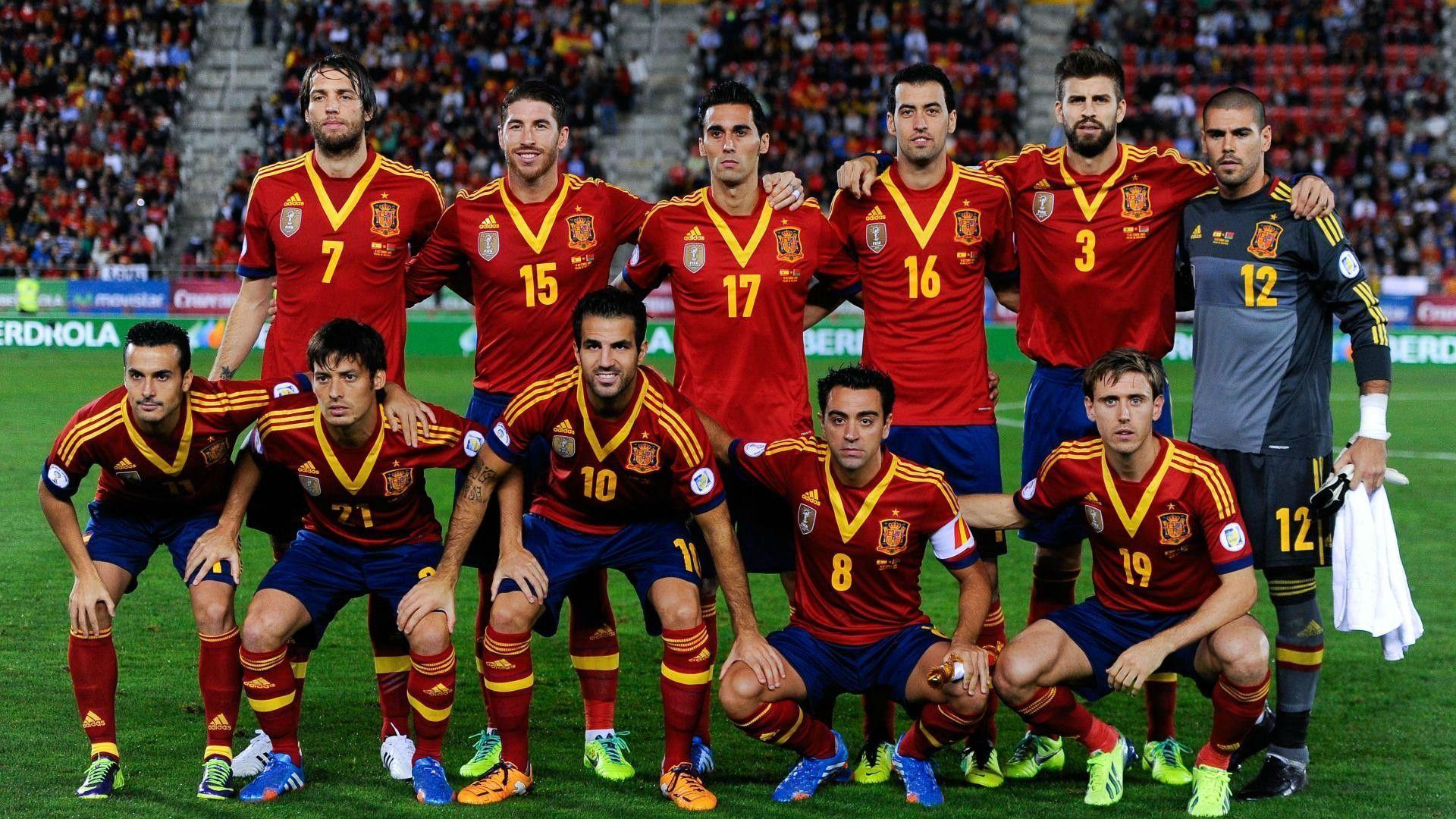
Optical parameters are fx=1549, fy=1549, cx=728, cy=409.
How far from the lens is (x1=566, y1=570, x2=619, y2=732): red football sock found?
19.1ft

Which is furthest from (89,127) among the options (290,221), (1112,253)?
(1112,253)

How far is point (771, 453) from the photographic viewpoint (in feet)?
18.2

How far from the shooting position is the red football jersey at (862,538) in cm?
537

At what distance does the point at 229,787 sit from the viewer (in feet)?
17.1

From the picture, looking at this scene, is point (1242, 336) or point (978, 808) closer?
point (978, 808)

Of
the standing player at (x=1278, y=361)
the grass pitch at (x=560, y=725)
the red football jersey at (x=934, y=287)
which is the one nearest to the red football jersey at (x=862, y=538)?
the red football jersey at (x=934, y=287)

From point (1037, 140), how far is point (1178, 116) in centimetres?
249

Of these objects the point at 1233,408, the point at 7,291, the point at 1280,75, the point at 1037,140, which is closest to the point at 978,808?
the point at 1233,408

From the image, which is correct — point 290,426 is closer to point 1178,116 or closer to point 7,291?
point 7,291

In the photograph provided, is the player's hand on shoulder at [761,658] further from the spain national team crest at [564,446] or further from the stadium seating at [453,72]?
the stadium seating at [453,72]

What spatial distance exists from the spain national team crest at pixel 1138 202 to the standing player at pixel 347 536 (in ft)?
8.34

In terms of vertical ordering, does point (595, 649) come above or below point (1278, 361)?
below

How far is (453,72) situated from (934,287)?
24524mm

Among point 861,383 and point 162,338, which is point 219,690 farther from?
point 861,383
